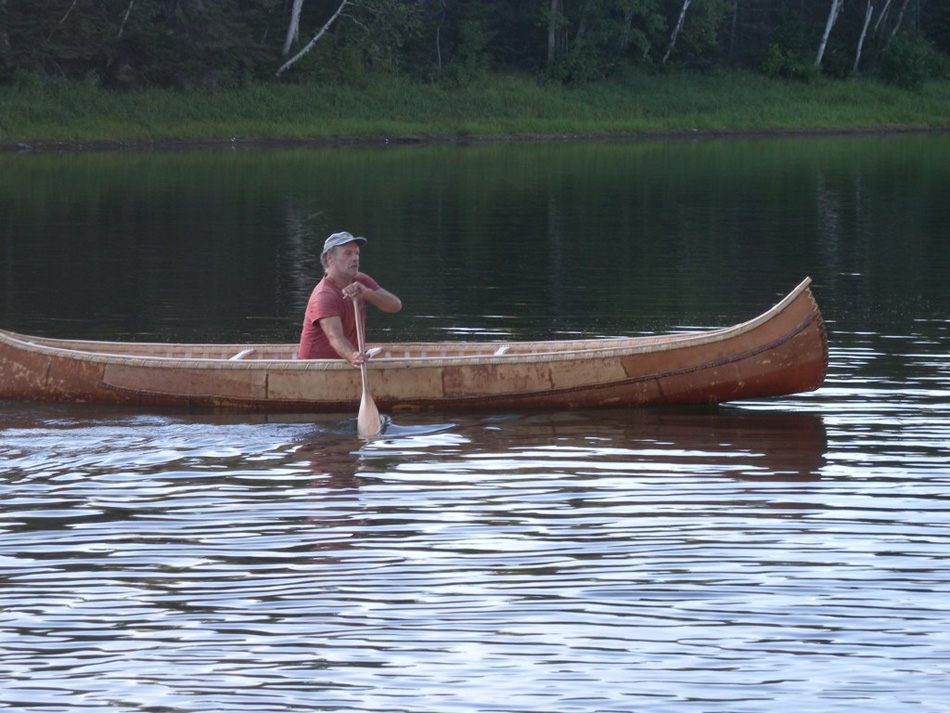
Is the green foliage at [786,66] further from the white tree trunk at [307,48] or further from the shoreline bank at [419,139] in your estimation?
the white tree trunk at [307,48]

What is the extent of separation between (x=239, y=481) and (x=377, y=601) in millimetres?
2478

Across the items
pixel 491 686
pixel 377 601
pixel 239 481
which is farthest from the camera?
pixel 239 481

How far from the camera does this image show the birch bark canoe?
1057cm

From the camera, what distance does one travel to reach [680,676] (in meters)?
5.82

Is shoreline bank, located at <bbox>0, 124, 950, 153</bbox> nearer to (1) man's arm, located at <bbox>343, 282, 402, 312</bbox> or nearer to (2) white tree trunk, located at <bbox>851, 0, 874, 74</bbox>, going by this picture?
(2) white tree trunk, located at <bbox>851, 0, 874, 74</bbox>

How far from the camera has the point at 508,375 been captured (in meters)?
10.7

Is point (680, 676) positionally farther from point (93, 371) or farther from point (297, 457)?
point (93, 371)

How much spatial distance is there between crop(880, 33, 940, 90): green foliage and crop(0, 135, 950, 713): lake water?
132ft

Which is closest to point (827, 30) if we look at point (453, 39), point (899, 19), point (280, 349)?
point (899, 19)

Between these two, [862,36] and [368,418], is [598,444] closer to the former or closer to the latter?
[368,418]

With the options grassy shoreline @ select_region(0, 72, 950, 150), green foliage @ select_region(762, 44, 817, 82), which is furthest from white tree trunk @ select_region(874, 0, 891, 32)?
green foliage @ select_region(762, 44, 817, 82)

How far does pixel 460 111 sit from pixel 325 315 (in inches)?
1504

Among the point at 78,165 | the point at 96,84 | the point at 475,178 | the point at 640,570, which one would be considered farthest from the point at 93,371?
the point at 96,84

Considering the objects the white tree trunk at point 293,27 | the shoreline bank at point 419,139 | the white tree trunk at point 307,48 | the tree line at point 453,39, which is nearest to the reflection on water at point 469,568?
the shoreline bank at point 419,139
